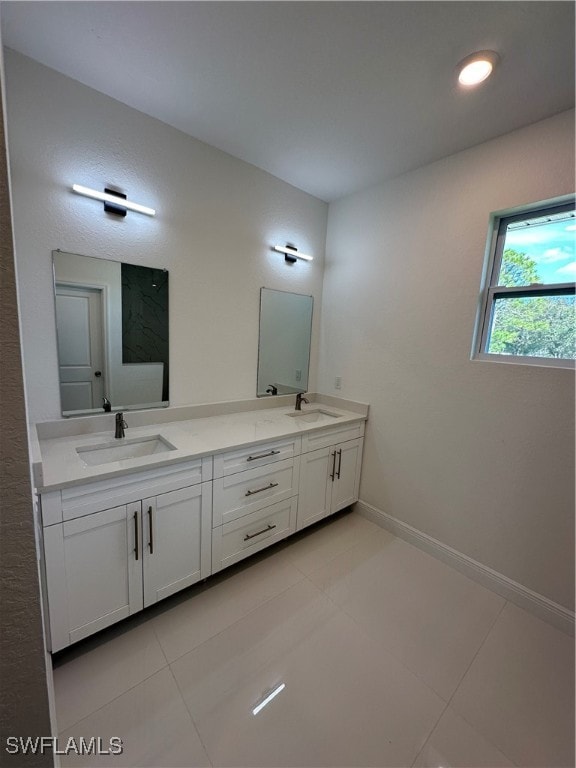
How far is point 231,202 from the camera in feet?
6.99

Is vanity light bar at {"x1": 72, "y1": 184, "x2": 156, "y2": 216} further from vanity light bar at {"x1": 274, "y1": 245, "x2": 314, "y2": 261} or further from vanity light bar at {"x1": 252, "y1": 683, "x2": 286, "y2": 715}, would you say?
vanity light bar at {"x1": 252, "y1": 683, "x2": 286, "y2": 715}

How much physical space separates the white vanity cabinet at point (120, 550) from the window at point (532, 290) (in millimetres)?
1953

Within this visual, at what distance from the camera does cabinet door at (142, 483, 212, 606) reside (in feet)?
4.83

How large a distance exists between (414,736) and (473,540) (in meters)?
1.12

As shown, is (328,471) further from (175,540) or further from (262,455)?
(175,540)

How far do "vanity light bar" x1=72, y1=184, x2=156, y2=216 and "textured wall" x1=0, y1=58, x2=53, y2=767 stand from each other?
124 centimetres

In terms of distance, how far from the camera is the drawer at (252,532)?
5.71 feet

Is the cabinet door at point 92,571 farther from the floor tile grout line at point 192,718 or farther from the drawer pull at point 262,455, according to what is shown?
the drawer pull at point 262,455

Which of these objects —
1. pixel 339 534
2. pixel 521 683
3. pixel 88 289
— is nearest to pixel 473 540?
pixel 521 683

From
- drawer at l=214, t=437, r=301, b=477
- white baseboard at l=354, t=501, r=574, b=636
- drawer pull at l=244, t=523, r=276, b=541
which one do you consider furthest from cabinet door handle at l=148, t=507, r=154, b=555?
white baseboard at l=354, t=501, r=574, b=636

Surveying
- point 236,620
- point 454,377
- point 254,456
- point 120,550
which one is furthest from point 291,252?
point 236,620

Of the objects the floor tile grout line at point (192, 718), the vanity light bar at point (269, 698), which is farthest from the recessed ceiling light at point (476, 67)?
the floor tile grout line at point (192, 718)

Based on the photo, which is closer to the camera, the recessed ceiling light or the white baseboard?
the recessed ceiling light

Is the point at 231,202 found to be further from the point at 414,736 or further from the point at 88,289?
the point at 414,736
